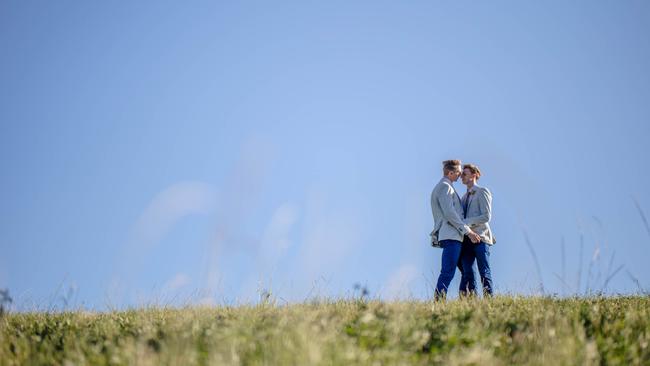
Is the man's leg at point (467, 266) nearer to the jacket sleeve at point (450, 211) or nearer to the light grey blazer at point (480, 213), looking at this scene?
the light grey blazer at point (480, 213)

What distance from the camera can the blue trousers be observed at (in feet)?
32.4

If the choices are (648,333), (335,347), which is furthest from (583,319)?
(335,347)

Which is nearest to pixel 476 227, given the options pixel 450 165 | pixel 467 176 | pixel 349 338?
pixel 467 176

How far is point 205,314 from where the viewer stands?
21.3 ft

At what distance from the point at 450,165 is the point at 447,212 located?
0.86 metres

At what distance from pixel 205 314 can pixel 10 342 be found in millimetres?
1877

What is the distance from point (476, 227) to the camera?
1018 cm

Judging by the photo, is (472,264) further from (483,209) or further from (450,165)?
(450,165)

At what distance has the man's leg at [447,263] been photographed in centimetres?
957

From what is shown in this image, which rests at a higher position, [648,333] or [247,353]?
[648,333]

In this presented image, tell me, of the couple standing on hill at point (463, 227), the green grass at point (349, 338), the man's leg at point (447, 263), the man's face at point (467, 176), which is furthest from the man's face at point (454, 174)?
the green grass at point (349, 338)

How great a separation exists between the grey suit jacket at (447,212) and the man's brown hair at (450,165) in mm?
164

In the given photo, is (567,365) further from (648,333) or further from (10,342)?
(10,342)

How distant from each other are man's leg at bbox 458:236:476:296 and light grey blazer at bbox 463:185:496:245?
0.27m
